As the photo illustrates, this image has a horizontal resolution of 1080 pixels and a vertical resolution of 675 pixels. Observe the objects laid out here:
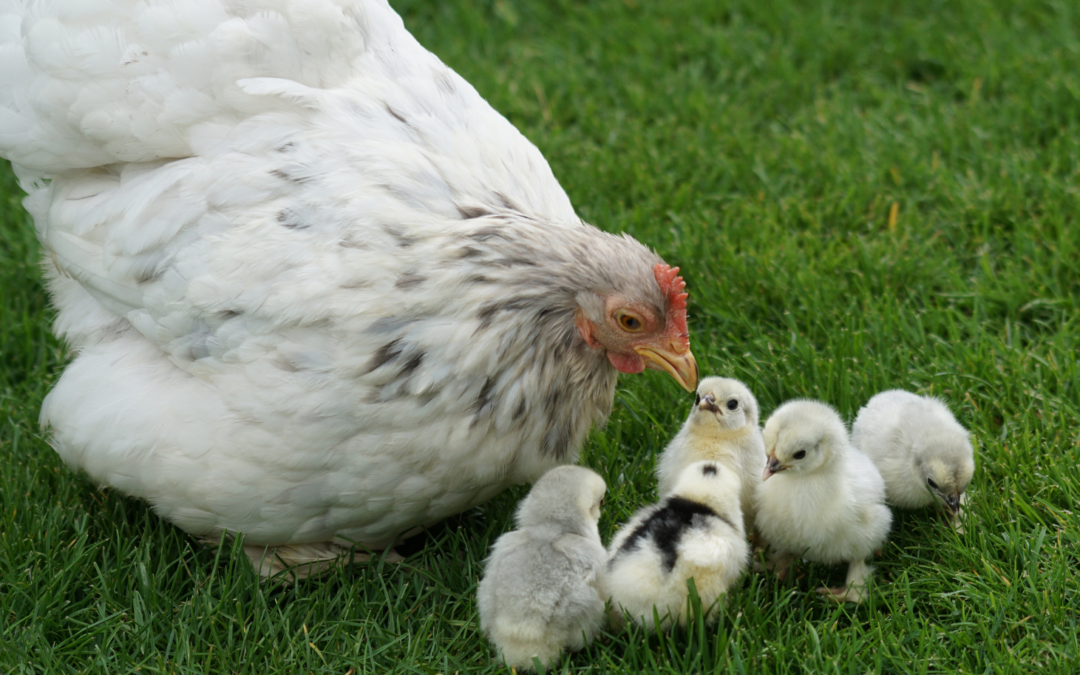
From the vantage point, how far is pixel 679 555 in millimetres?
2613

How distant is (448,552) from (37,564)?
4.06ft

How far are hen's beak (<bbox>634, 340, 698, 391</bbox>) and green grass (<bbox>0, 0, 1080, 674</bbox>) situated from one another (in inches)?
23.4

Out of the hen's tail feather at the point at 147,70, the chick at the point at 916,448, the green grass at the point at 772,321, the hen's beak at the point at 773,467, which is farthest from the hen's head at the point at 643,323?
the hen's tail feather at the point at 147,70

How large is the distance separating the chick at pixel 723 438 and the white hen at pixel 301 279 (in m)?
0.15

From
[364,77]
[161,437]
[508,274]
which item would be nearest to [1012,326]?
[508,274]

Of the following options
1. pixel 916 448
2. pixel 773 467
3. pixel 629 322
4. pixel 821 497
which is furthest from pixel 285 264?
pixel 916 448

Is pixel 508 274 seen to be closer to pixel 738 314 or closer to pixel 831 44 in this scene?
pixel 738 314

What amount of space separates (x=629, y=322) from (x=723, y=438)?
0.48 meters

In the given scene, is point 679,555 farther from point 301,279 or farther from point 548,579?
point 301,279

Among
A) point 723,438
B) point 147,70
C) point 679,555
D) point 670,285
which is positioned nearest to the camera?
point 679,555

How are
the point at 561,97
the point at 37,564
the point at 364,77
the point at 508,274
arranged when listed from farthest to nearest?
1. the point at 561,97
2. the point at 364,77
3. the point at 37,564
4. the point at 508,274

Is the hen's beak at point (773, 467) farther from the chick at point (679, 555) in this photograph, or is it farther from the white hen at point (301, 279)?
the white hen at point (301, 279)

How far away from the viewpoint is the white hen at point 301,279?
2818 millimetres

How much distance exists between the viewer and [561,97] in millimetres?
5645
